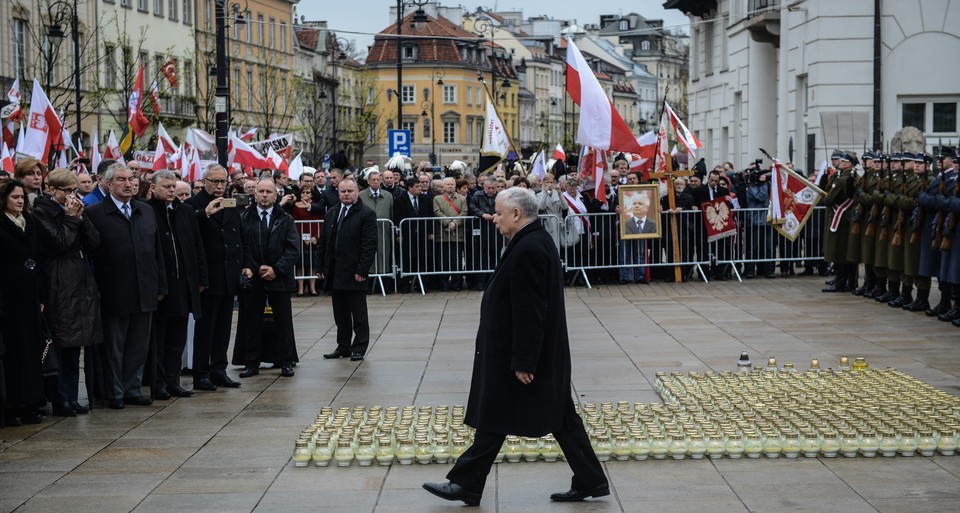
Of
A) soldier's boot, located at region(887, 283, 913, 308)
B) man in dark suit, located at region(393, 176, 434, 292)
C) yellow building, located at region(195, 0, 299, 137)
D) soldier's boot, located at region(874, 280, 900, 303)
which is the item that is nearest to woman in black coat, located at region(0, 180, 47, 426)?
man in dark suit, located at region(393, 176, 434, 292)

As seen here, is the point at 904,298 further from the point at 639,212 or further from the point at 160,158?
the point at 160,158

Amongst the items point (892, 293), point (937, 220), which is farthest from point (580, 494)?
point (892, 293)

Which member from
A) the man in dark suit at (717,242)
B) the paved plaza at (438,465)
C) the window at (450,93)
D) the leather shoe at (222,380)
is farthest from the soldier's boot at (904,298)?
the window at (450,93)

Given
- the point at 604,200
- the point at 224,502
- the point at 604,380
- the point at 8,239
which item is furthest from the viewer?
the point at 604,200

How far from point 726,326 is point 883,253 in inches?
138

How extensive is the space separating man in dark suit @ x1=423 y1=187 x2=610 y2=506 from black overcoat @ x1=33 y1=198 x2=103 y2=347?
4175mm

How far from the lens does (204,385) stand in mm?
12508

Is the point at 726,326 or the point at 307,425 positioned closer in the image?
the point at 307,425

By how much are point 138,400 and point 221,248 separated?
1.77 metres

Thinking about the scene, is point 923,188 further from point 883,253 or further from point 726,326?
point 726,326

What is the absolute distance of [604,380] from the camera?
12.5m

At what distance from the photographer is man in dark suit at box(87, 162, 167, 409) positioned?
37.4 ft

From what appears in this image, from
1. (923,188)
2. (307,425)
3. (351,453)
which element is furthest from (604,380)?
(923,188)

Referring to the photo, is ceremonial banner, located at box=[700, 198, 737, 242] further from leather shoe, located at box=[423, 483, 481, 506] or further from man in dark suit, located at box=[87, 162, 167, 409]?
leather shoe, located at box=[423, 483, 481, 506]
